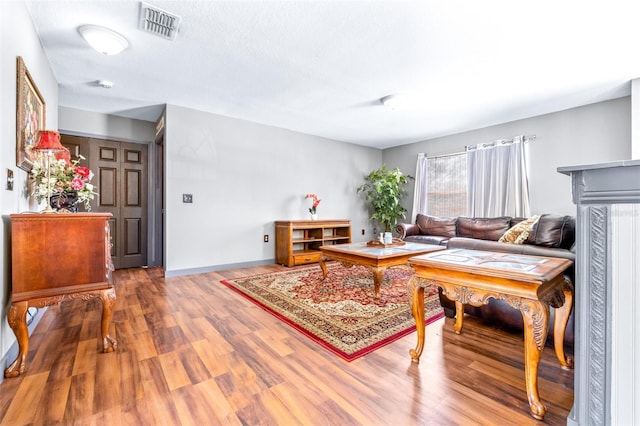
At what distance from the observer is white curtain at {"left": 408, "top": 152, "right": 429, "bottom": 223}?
577cm

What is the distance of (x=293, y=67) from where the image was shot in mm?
2803

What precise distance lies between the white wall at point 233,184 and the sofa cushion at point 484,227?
2.43 m

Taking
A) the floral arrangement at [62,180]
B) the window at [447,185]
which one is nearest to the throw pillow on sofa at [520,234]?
the window at [447,185]

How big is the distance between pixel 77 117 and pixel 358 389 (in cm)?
494

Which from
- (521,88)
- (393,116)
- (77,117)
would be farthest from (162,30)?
(521,88)

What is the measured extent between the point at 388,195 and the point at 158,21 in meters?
4.67

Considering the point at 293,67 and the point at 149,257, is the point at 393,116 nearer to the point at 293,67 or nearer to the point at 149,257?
the point at 293,67

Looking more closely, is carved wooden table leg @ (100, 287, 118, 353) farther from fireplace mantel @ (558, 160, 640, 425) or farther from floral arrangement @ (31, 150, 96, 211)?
fireplace mantel @ (558, 160, 640, 425)

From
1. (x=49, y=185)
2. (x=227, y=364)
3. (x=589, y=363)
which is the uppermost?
(x=49, y=185)

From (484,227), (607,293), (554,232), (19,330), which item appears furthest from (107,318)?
(484,227)

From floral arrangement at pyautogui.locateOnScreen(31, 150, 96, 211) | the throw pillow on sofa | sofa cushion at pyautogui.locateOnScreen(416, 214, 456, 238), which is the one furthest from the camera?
sofa cushion at pyautogui.locateOnScreen(416, 214, 456, 238)

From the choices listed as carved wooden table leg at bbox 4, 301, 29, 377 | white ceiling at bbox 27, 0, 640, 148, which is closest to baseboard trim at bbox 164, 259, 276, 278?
carved wooden table leg at bbox 4, 301, 29, 377

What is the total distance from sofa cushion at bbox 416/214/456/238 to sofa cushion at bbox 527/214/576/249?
2.64m

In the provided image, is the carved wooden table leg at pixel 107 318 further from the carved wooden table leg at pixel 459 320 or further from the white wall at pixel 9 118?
the carved wooden table leg at pixel 459 320
